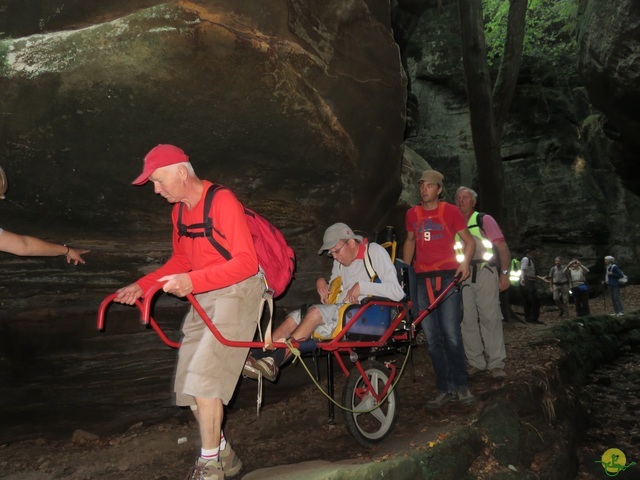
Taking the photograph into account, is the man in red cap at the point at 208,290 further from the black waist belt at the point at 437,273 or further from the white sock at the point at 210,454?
the black waist belt at the point at 437,273

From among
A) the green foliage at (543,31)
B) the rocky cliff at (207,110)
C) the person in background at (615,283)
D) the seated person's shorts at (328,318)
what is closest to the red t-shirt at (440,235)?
the rocky cliff at (207,110)

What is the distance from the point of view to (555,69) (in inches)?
896

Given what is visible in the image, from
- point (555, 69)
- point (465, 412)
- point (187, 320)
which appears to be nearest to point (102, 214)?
point (187, 320)

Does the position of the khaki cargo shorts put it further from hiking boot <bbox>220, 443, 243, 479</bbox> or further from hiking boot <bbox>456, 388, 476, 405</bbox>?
hiking boot <bbox>456, 388, 476, 405</bbox>

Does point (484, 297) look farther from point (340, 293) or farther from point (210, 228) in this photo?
point (210, 228)

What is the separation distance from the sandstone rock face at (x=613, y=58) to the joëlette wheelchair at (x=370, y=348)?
886cm

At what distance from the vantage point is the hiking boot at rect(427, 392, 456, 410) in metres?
5.62

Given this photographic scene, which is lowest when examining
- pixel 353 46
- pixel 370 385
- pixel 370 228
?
pixel 370 385

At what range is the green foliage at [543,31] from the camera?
19125 mm

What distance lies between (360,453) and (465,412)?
1533 mm

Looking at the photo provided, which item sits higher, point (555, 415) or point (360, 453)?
point (360, 453)

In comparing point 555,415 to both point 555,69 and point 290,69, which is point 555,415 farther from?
point 555,69

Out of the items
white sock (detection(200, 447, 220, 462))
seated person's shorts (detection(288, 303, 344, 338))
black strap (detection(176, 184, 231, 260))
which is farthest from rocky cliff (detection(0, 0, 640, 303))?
white sock (detection(200, 447, 220, 462))

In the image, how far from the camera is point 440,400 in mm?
5664
